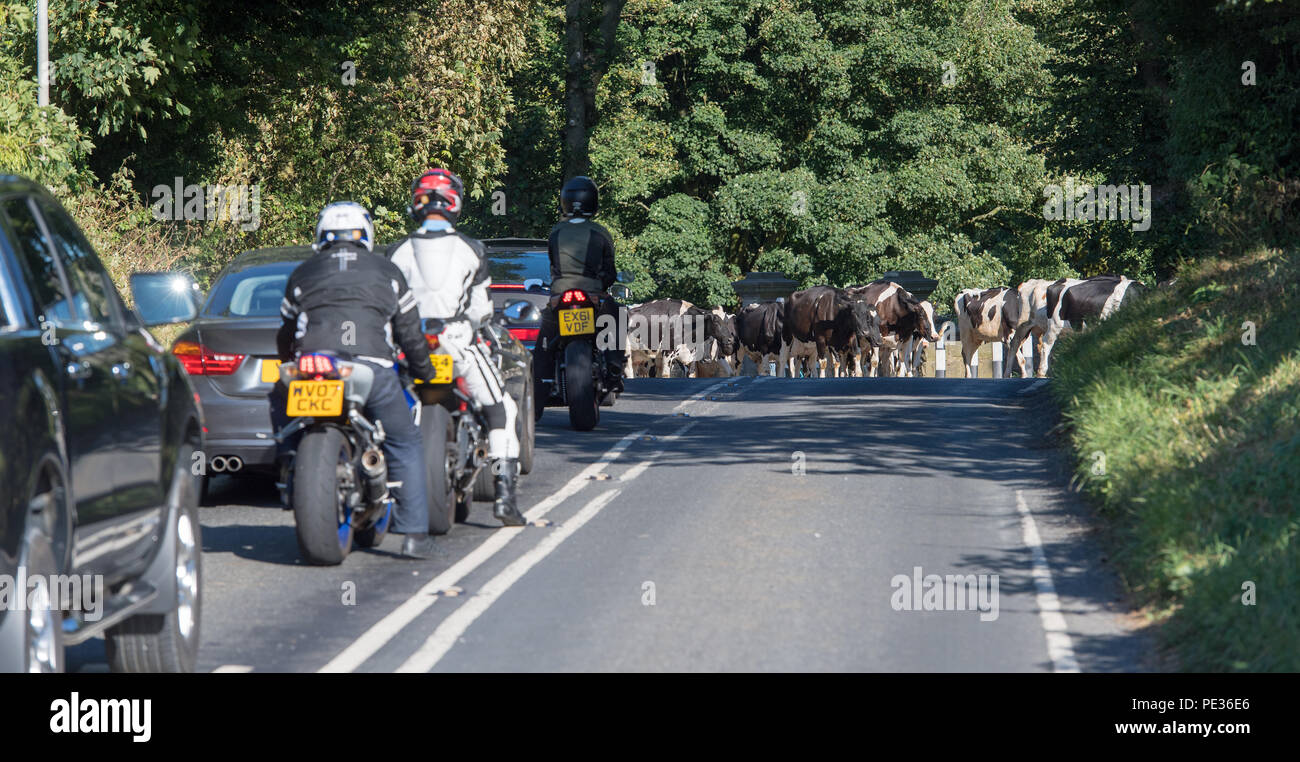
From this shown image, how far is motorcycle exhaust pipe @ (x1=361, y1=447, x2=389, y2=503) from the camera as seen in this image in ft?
31.2

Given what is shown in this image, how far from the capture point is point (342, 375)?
9305 mm

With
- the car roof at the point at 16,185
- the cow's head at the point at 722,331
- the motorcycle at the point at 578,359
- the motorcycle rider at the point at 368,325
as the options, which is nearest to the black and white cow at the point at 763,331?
the cow's head at the point at 722,331

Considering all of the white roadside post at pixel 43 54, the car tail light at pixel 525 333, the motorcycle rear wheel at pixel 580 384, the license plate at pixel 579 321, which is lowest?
the motorcycle rear wheel at pixel 580 384

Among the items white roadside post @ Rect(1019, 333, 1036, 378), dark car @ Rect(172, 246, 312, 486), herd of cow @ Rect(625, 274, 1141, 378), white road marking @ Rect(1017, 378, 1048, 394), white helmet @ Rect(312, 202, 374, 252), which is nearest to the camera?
white helmet @ Rect(312, 202, 374, 252)

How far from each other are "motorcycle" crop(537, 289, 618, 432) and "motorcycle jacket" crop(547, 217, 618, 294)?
17 centimetres

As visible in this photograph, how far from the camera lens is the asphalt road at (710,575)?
24.6 feet

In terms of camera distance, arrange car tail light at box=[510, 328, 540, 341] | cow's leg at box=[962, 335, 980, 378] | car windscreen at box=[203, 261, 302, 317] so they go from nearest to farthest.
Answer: car windscreen at box=[203, 261, 302, 317]
car tail light at box=[510, 328, 540, 341]
cow's leg at box=[962, 335, 980, 378]

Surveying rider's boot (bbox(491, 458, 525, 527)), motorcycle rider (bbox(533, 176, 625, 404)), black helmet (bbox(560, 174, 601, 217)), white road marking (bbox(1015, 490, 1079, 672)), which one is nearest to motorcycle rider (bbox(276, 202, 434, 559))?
rider's boot (bbox(491, 458, 525, 527))

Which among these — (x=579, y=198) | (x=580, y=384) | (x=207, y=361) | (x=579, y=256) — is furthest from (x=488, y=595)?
(x=579, y=198)

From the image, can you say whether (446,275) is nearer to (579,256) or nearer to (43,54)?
(579,256)

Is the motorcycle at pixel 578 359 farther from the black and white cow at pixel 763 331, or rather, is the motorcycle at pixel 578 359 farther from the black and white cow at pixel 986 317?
the black and white cow at pixel 763 331

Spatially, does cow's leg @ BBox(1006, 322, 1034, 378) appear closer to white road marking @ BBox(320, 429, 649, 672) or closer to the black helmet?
the black helmet

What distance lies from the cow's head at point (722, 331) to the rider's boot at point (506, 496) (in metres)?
32.1
